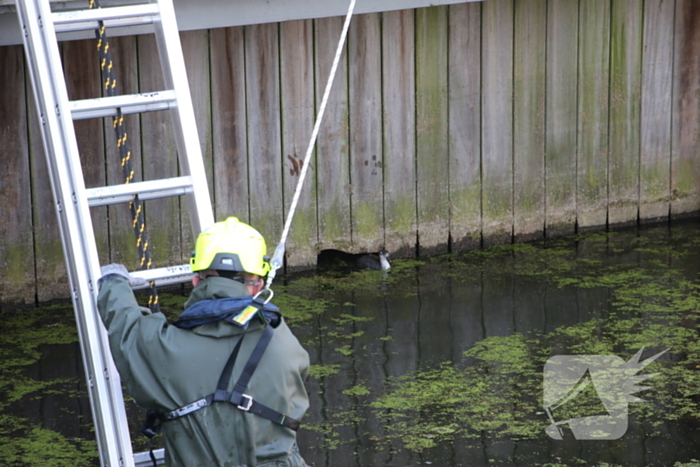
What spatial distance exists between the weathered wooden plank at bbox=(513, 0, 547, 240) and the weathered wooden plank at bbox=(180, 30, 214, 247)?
2.26 meters

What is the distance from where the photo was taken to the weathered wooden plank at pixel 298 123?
253 inches

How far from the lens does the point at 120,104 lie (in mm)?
3594

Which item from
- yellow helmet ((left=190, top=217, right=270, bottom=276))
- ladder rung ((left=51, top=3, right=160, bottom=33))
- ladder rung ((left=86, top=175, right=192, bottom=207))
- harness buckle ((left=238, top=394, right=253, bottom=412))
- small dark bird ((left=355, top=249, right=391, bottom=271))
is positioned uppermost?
ladder rung ((left=51, top=3, right=160, bottom=33))

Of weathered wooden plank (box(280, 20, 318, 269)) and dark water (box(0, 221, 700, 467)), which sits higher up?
weathered wooden plank (box(280, 20, 318, 269))

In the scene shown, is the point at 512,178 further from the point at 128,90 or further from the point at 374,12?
the point at 128,90

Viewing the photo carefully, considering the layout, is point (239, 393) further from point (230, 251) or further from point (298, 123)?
point (298, 123)

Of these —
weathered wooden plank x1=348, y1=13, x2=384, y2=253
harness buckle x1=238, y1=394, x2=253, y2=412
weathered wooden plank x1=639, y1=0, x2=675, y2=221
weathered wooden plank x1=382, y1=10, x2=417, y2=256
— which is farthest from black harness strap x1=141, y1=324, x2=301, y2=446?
weathered wooden plank x1=639, y1=0, x2=675, y2=221

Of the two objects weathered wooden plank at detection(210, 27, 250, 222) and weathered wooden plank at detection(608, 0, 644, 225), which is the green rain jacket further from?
weathered wooden plank at detection(608, 0, 644, 225)

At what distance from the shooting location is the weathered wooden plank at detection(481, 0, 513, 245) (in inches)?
273

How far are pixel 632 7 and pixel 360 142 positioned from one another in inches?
94.2

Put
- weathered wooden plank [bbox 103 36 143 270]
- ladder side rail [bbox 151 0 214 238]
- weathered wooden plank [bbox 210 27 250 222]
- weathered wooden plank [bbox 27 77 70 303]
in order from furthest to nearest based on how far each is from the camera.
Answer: weathered wooden plank [bbox 210 27 250 222], weathered wooden plank [bbox 103 36 143 270], weathered wooden plank [bbox 27 77 70 303], ladder side rail [bbox 151 0 214 238]

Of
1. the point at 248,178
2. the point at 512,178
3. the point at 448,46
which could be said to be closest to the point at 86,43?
the point at 248,178

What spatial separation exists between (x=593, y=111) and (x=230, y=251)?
515 cm

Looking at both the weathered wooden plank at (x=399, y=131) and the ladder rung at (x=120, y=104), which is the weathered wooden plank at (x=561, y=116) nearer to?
the weathered wooden plank at (x=399, y=131)
